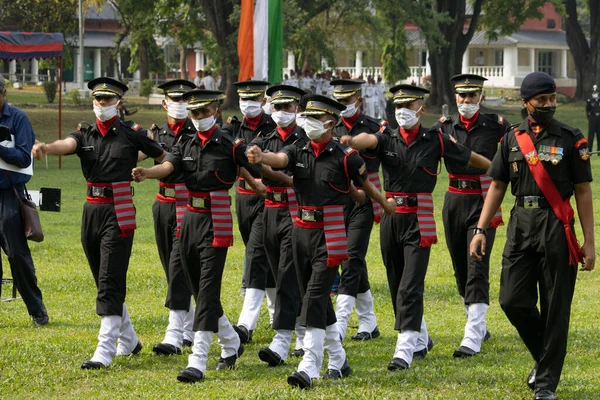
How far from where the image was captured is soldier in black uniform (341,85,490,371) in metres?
9.57

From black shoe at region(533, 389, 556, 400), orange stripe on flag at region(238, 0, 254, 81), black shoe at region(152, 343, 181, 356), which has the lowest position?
black shoe at region(152, 343, 181, 356)

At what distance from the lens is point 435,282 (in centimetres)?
1465

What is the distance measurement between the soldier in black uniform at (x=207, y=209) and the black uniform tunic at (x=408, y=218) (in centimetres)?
121

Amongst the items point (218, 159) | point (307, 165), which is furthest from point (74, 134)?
point (307, 165)

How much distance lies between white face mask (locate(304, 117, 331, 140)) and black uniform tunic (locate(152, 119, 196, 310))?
4.64ft

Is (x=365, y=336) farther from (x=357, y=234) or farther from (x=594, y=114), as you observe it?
(x=594, y=114)

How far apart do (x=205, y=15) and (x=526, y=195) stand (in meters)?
40.9

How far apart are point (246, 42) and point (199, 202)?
7.92 m

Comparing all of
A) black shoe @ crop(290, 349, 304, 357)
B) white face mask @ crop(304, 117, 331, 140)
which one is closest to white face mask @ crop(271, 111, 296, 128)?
white face mask @ crop(304, 117, 331, 140)

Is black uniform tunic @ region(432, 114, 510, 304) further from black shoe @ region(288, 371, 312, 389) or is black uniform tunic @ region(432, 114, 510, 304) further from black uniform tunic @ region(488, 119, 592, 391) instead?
black shoe @ region(288, 371, 312, 389)

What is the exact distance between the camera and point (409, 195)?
32.0 feet

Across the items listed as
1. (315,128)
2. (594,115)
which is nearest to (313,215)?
(315,128)

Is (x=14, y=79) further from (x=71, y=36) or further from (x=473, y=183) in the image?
(x=473, y=183)

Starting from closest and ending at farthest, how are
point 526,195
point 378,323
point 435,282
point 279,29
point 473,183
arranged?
1. point 526,195
2. point 473,183
3. point 378,323
4. point 435,282
5. point 279,29
